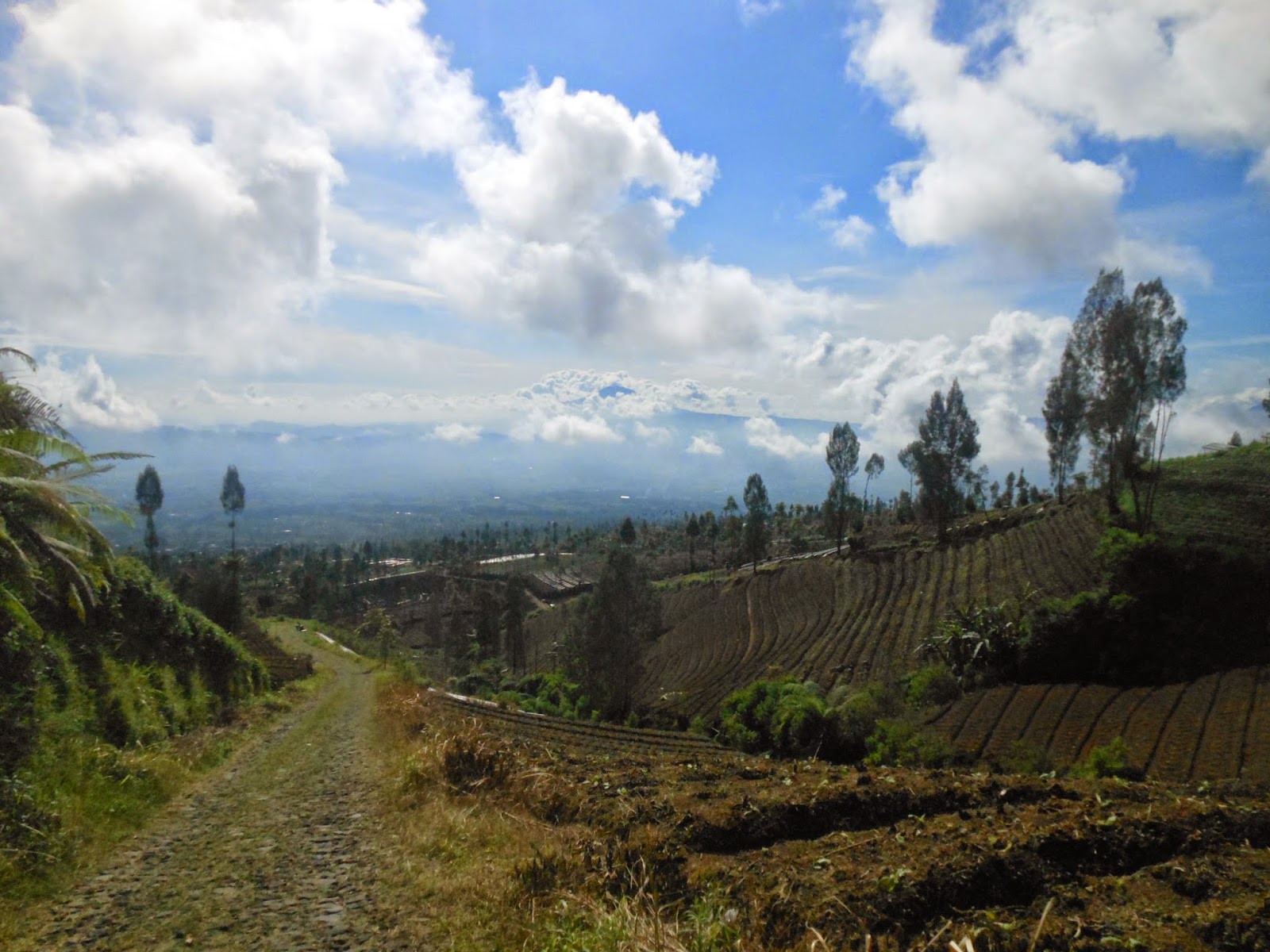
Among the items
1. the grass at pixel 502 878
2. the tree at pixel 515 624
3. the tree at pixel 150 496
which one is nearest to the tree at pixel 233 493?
the tree at pixel 150 496

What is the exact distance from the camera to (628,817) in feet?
25.3

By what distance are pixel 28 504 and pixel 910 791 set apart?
11345 mm

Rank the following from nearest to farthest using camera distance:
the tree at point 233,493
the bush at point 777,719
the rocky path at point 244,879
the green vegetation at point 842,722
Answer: the rocky path at point 244,879
the green vegetation at point 842,722
the bush at point 777,719
the tree at point 233,493

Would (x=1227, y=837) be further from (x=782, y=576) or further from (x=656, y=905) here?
(x=782, y=576)

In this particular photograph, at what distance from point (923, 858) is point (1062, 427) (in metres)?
67.2

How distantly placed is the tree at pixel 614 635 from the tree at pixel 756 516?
116 feet

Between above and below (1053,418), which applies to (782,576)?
below

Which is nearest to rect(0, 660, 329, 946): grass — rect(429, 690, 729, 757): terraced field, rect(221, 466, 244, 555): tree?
rect(429, 690, 729, 757): terraced field

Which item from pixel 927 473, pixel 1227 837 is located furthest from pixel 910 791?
pixel 927 473

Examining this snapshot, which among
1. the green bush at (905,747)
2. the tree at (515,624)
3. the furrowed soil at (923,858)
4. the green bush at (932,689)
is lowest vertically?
the tree at (515,624)

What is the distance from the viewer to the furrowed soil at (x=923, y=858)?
4.91 meters

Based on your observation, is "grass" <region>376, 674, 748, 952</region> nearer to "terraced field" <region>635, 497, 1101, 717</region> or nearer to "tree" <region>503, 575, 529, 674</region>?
"terraced field" <region>635, 497, 1101, 717</region>

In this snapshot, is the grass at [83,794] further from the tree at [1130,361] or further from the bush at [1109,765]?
the tree at [1130,361]

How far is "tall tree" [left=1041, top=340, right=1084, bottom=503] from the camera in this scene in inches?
2248
